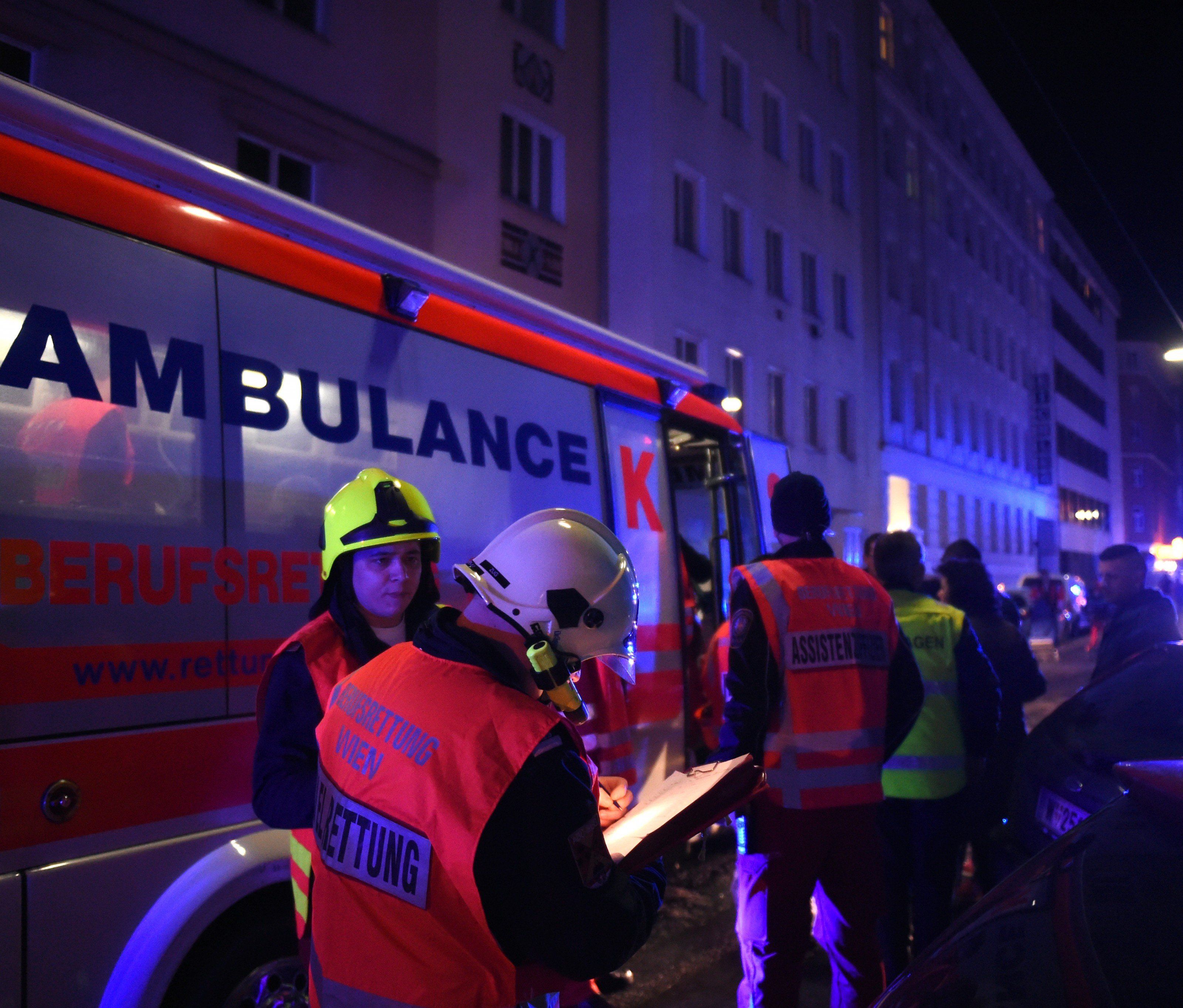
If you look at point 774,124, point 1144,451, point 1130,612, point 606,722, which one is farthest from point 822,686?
point 1144,451

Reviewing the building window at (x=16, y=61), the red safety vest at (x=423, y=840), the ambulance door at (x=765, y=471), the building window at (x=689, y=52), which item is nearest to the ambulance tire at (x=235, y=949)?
the red safety vest at (x=423, y=840)

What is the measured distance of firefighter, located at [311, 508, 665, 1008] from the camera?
4.85 feet

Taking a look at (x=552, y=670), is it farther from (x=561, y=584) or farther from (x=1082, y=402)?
(x=1082, y=402)

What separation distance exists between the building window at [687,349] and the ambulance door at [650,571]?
12919 mm

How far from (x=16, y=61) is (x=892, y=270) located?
2386 centimetres

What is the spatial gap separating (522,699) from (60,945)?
1.58m

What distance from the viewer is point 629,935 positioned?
1.53m

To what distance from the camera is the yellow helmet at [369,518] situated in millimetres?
2795

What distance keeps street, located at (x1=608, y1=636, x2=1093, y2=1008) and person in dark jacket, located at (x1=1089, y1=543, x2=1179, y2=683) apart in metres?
2.04

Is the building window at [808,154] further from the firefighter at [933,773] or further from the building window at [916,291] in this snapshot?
the firefighter at [933,773]

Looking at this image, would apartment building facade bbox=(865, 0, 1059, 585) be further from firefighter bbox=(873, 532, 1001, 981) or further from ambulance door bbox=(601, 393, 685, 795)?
firefighter bbox=(873, 532, 1001, 981)

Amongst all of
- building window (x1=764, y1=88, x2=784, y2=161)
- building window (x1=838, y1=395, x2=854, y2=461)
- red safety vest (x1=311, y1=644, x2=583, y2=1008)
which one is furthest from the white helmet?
building window (x1=838, y1=395, x2=854, y2=461)

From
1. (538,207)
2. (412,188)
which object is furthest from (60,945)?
(538,207)

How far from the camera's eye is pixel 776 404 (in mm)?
21469
